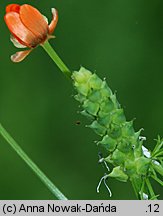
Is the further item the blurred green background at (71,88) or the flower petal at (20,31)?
the blurred green background at (71,88)

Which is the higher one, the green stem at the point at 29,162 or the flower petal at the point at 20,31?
the flower petal at the point at 20,31

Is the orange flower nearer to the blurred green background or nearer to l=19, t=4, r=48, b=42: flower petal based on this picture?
l=19, t=4, r=48, b=42: flower petal

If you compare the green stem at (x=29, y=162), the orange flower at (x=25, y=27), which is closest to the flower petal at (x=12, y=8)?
the orange flower at (x=25, y=27)

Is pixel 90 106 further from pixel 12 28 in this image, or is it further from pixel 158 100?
pixel 158 100

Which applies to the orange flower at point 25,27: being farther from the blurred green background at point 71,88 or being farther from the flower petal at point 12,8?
the blurred green background at point 71,88

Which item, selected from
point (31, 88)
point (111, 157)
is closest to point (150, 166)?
point (111, 157)

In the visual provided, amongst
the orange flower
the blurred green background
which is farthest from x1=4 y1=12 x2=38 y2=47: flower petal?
the blurred green background
